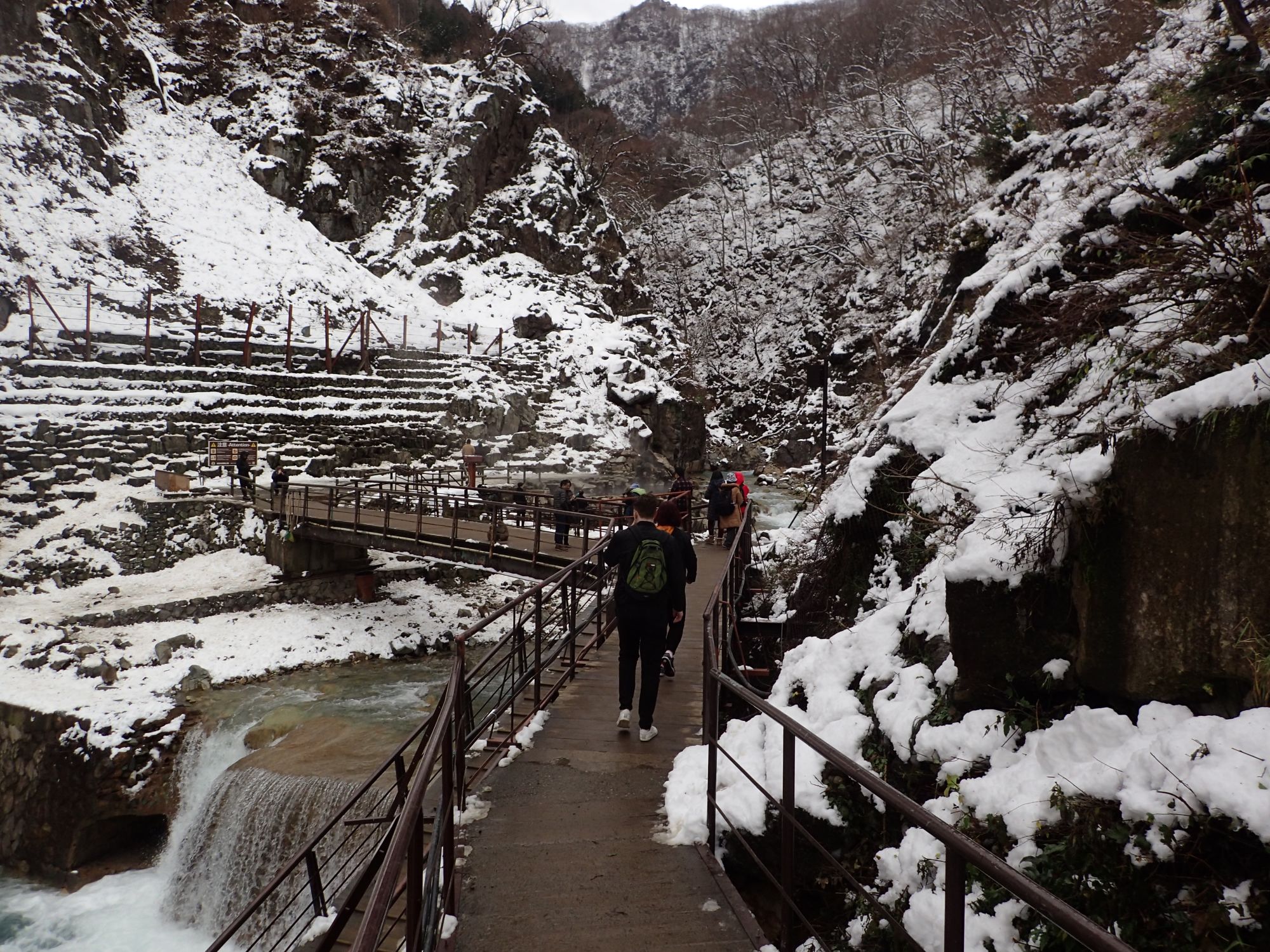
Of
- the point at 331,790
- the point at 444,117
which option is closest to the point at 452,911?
the point at 331,790

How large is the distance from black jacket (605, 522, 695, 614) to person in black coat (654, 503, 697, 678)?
0.13 m

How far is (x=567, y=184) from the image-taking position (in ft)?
130

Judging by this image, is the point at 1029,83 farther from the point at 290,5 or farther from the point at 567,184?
the point at 290,5

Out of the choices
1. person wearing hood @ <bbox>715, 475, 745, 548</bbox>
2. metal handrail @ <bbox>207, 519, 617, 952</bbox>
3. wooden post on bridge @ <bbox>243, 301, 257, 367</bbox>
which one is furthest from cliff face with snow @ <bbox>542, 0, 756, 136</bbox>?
metal handrail @ <bbox>207, 519, 617, 952</bbox>

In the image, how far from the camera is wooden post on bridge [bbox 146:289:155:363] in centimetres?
2169

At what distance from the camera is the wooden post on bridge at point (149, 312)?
854 inches

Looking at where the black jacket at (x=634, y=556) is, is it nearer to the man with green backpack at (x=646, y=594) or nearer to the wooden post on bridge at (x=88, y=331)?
the man with green backpack at (x=646, y=594)

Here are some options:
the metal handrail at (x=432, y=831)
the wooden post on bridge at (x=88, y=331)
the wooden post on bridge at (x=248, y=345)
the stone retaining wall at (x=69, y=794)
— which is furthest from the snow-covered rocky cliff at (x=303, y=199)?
the metal handrail at (x=432, y=831)

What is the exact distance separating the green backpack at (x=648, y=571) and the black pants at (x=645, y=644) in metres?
0.13

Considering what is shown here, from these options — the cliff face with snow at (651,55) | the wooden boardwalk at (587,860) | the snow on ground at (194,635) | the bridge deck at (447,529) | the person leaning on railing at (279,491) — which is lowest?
the snow on ground at (194,635)

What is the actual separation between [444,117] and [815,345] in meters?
24.7

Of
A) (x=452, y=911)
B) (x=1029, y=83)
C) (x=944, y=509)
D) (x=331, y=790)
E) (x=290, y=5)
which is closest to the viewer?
(x=452, y=911)

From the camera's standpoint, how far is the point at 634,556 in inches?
201

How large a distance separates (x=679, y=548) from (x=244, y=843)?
23.4ft
